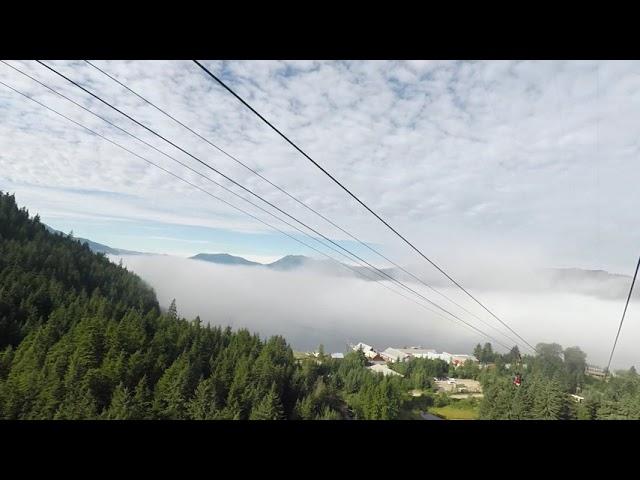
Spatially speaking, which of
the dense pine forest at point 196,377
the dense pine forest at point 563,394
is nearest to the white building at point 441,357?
the dense pine forest at point 196,377

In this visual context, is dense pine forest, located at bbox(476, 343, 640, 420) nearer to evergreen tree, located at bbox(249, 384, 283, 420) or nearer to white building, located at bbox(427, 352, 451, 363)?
evergreen tree, located at bbox(249, 384, 283, 420)

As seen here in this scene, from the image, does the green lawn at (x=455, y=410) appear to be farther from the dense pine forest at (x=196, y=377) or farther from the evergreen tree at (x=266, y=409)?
the evergreen tree at (x=266, y=409)

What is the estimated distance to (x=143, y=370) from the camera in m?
36.0

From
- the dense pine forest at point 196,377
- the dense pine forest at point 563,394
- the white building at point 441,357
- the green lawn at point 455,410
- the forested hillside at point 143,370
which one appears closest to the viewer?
the dense pine forest at point 563,394

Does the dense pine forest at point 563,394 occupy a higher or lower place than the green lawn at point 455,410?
higher

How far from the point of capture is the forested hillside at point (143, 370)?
30.9 meters

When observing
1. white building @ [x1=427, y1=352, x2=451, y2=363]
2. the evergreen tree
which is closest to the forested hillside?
the evergreen tree

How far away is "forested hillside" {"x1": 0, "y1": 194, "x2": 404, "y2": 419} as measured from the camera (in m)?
30.9

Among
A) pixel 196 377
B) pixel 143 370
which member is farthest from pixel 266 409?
pixel 143 370

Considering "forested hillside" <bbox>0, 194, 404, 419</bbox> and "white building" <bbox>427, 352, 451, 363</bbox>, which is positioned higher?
"white building" <bbox>427, 352, 451, 363</bbox>

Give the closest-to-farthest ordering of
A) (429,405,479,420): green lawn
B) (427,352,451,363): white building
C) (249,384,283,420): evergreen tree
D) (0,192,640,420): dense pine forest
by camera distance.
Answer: (0,192,640,420): dense pine forest
(249,384,283,420): evergreen tree
(429,405,479,420): green lawn
(427,352,451,363): white building

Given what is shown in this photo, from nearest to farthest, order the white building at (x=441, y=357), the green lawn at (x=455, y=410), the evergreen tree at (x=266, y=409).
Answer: the evergreen tree at (x=266, y=409)
the green lawn at (x=455, y=410)
the white building at (x=441, y=357)
